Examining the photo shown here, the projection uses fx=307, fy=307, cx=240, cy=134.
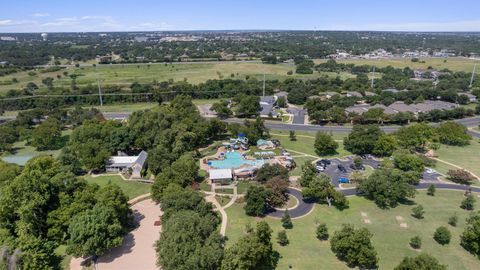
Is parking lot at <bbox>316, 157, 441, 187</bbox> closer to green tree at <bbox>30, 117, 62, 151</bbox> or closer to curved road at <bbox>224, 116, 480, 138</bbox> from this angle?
curved road at <bbox>224, 116, 480, 138</bbox>

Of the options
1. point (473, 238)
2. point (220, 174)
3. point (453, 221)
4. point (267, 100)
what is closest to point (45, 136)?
point (220, 174)

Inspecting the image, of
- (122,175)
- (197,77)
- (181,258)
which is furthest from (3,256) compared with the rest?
(197,77)

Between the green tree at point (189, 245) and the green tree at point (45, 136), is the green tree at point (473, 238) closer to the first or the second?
the green tree at point (189, 245)

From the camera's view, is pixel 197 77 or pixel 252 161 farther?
pixel 197 77

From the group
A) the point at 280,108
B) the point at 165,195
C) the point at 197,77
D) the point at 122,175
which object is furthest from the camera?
the point at 197,77

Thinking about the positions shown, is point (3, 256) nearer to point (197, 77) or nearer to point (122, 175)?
point (122, 175)

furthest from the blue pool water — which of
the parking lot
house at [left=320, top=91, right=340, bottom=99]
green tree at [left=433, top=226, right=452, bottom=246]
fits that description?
house at [left=320, top=91, right=340, bottom=99]

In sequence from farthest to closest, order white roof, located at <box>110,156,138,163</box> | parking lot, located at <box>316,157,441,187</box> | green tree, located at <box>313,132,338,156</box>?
1. green tree, located at <box>313,132,338,156</box>
2. white roof, located at <box>110,156,138,163</box>
3. parking lot, located at <box>316,157,441,187</box>
